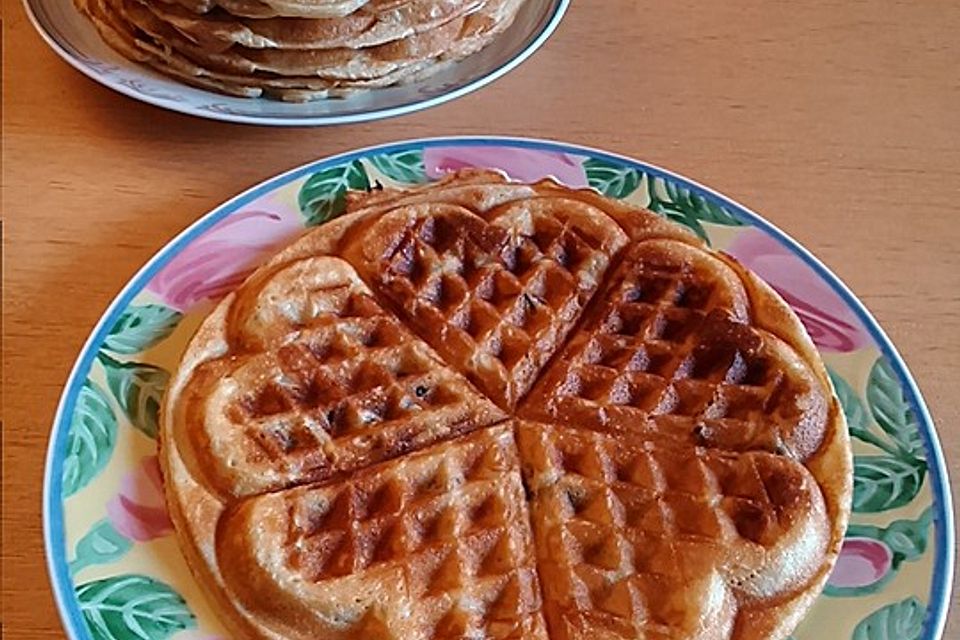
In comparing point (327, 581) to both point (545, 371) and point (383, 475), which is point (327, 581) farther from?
point (545, 371)

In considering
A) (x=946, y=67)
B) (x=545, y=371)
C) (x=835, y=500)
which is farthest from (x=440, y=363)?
(x=946, y=67)

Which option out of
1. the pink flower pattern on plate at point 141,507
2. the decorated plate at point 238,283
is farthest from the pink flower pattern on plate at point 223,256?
the pink flower pattern on plate at point 141,507

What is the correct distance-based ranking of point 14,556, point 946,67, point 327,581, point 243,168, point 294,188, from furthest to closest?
point 946,67
point 243,168
point 294,188
point 14,556
point 327,581

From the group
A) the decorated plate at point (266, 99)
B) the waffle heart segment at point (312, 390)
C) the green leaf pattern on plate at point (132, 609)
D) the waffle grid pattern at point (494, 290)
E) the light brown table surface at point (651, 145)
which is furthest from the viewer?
the decorated plate at point (266, 99)

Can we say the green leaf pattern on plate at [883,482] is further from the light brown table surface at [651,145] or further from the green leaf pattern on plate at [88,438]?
the green leaf pattern on plate at [88,438]

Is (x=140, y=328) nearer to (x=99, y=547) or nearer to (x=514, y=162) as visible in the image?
(x=99, y=547)

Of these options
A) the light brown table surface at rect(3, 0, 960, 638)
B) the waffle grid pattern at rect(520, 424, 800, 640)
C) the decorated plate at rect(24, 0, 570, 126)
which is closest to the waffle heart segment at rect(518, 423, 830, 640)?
the waffle grid pattern at rect(520, 424, 800, 640)

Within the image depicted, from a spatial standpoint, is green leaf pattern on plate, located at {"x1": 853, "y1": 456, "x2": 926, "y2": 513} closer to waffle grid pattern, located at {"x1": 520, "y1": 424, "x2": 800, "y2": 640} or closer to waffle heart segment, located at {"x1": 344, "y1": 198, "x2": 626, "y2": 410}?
waffle grid pattern, located at {"x1": 520, "y1": 424, "x2": 800, "y2": 640}
